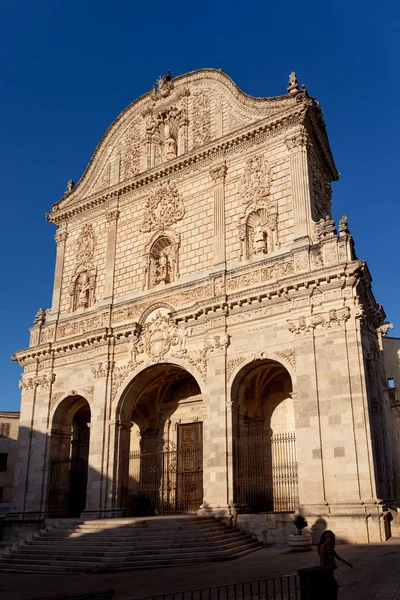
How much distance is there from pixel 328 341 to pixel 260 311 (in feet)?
8.99

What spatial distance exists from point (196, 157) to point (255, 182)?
3318 millimetres

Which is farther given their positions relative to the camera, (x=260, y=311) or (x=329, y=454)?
(x=260, y=311)

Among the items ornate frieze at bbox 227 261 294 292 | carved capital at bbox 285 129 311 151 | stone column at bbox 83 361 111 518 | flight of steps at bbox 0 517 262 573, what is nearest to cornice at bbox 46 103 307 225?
carved capital at bbox 285 129 311 151

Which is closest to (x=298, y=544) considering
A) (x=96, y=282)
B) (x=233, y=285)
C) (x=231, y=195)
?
(x=233, y=285)

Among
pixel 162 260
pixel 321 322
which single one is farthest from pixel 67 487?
pixel 321 322

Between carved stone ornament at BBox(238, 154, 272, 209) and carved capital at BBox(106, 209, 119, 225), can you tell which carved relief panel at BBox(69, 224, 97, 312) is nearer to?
carved capital at BBox(106, 209, 119, 225)

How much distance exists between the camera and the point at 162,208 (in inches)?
921

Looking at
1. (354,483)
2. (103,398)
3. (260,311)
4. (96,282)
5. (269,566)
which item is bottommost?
(269,566)

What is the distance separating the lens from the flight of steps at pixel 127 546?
1379 cm

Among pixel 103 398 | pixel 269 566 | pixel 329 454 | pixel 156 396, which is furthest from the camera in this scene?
pixel 156 396

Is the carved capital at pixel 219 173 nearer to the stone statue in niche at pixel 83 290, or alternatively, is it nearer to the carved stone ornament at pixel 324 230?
the carved stone ornament at pixel 324 230

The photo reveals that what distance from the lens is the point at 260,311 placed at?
1847cm

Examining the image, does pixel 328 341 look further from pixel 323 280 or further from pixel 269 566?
pixel 269 566

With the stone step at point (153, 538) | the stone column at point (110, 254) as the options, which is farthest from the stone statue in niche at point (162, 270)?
the stone step at point (153, 538)
